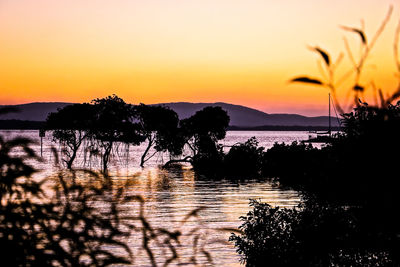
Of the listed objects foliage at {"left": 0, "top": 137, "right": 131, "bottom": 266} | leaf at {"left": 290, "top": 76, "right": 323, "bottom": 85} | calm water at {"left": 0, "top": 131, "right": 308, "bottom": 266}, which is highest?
leaf at {"left": 290, "top": 76, "right": 323, "bottom": 85}

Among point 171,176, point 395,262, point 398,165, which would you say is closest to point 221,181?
point 171,176

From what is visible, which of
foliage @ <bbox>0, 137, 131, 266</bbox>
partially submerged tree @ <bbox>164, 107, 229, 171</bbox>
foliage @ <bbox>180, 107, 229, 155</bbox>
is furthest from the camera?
foliage @ <bbox>180, 107, 229, 155</bbox>

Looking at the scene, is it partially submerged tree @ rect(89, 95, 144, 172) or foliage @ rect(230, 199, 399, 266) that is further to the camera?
partially submerged tree @ rect(89, 95, 144, 172)

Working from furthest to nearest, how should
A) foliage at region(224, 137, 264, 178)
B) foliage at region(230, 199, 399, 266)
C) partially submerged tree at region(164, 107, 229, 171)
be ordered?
partially submerged tree at region(164, 107, 229, 171), foliage at region(224, 137, 264, 178), foliage at region(230, 199, 399, 266)

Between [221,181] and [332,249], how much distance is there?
6789cm

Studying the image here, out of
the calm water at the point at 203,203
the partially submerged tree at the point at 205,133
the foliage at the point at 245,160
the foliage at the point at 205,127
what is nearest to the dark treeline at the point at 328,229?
the calm water at the point at 203,203

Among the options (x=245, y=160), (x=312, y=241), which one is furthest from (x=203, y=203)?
(x=312, y=241)

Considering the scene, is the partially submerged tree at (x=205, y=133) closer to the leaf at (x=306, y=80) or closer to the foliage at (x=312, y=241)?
the foliage at (x=312, y=241)

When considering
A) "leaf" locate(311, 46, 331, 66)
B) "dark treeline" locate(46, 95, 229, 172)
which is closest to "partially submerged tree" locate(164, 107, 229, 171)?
"dark treeline" locate(46, 95, 229, 172)

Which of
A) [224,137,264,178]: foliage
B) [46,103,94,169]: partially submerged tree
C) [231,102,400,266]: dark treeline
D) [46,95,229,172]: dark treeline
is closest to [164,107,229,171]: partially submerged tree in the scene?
[46,95,229,172]: dark treeline

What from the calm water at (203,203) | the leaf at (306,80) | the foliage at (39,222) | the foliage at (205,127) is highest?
the foliage at (205,127)

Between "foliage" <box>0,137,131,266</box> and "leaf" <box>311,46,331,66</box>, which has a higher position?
"leaf" <box>311,46,331,66</box>

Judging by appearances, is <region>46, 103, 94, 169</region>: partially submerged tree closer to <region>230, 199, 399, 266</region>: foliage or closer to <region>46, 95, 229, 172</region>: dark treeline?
<region>46, 95, 229, 172</region>: dark treeline

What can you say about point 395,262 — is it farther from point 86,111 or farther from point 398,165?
point 86,111
